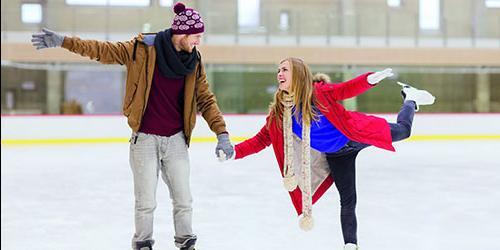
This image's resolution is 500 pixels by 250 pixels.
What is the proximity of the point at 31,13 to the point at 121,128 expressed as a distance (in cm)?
313

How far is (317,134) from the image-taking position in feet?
9.00

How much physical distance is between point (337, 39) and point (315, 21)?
0.59 metres

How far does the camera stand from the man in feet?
8.66

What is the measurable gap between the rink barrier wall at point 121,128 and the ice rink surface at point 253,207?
2989 mm

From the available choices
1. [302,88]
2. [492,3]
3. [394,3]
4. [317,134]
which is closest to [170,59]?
[302,88]

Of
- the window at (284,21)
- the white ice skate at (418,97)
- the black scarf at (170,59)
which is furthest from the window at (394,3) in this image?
the black scarf at (170,59)

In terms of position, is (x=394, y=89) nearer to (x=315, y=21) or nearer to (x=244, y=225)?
(x=315, y=21)

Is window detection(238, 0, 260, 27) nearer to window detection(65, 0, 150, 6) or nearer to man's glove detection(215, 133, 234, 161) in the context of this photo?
window detection(65, 0, 150, 6)

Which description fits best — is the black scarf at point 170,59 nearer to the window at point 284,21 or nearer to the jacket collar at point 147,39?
the jacket collar at point 147,39

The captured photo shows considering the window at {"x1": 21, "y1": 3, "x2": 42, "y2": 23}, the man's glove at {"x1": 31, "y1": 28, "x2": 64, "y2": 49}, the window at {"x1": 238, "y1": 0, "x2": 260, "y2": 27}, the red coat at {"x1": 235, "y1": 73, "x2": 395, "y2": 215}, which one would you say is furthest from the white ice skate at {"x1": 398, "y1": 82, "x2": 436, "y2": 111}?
the window at {"x1": 21, "y1": 3, "x2": 42, "y2": 23}

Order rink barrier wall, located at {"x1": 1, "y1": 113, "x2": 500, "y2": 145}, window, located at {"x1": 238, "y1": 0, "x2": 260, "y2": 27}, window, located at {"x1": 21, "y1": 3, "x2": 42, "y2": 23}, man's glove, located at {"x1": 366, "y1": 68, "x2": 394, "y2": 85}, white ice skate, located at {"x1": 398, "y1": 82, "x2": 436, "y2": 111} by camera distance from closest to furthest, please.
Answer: man's glove, located at {"x1": 366, "y1": 68, "x2": 394, "y2": 85} < white ice skate, located at {"x1": 398, "y1": 82, "x2": 436, "y2": 111} < rink barrier wall, located at {"x1": 1, "y1": 113, "x2": 500, "y2": 145} < window, located at {"x1": 21, "y1": 3, "x2": 42, "y2": 23} < window, located at {"x1": 238, "y1": 0, "x2": 260, "y2": 27}

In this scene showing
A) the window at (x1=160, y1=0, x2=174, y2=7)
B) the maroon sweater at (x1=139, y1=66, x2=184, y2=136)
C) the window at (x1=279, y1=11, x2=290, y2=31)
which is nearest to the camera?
the maroon sweater at (x1=139, y1=66, x2=184, y2=136)

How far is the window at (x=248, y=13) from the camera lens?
13031mm

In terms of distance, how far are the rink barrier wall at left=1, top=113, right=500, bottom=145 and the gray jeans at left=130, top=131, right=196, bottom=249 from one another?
26.5 feet
